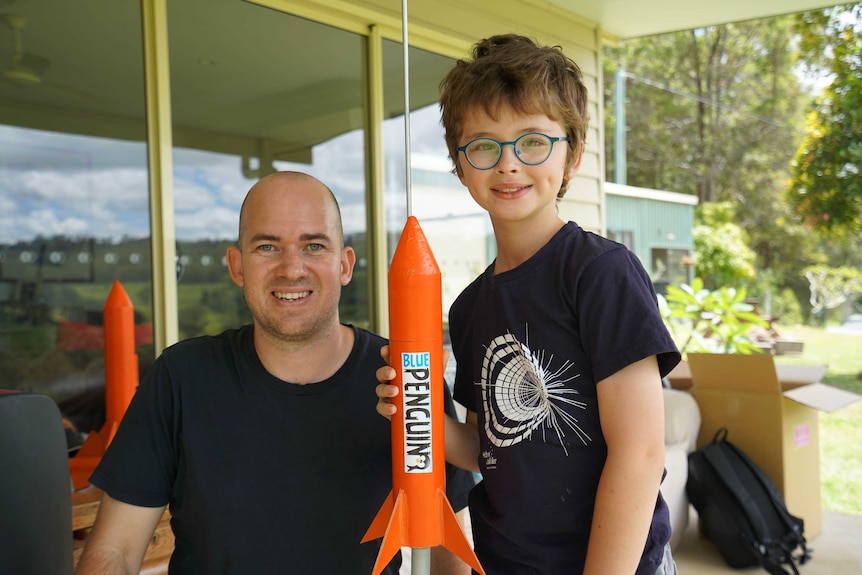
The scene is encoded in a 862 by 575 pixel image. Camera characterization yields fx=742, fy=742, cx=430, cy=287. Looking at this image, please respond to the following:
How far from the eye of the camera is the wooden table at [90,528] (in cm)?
208

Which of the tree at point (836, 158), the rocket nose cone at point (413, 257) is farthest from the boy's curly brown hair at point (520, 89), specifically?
the tree at point (836, 158)

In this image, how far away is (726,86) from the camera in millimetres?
20516

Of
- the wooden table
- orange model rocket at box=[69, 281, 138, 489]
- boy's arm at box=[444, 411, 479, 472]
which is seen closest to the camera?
boy's arm at box=[444, 411, 479, 472]

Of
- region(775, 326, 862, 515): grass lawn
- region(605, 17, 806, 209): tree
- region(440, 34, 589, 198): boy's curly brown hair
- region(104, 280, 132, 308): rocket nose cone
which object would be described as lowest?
region(775, 326, 862, 515): grass lawn

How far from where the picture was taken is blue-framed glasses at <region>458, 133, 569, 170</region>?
127 cm

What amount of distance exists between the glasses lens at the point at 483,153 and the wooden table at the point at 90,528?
1527 mm

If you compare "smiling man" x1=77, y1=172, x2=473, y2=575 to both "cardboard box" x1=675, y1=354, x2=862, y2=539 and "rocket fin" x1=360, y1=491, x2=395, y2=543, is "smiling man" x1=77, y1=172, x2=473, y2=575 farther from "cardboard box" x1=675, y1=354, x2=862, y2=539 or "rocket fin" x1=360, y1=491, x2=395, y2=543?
"cardboard box" x1=675, y1=354, x2=862, y2=539

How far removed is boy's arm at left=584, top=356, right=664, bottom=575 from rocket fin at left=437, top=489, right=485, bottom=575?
195 mm

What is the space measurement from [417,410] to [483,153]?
1.51 feet

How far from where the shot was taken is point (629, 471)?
1157mm

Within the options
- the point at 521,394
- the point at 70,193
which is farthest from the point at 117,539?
the point at 70,193

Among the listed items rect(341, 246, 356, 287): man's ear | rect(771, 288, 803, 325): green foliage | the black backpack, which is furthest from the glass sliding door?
rect(771, 288, 803, 325): green foliage

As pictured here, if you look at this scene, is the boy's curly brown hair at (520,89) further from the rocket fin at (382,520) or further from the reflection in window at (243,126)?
the reflection in window at (243,126)

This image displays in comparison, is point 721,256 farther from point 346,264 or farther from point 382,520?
point 382,520
